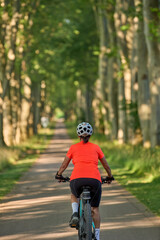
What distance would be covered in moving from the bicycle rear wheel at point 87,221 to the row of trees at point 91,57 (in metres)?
12.8

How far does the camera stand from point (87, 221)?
7.33 meters

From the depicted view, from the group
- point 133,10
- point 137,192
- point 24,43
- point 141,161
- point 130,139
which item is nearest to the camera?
point 137,192

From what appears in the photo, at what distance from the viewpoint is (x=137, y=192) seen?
14.5 m

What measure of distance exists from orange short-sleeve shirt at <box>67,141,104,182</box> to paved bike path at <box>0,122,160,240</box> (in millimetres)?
1477

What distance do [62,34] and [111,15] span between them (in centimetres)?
845

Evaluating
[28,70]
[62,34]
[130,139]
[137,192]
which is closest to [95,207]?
[137,192]

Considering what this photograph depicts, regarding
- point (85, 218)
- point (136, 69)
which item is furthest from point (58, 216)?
point (136, 69)

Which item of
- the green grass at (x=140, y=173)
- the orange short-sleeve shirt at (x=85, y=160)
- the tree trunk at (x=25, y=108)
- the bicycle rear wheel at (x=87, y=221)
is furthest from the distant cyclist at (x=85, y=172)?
the tree trunk at (x=25, y=108)

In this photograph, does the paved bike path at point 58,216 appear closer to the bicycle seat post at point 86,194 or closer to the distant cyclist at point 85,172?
the distant cyclist at point 85,172

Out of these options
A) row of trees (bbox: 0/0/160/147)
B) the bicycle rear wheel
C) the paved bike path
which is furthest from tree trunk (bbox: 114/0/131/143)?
the bicycle rear wheel

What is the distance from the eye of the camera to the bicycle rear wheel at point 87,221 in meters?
7.29

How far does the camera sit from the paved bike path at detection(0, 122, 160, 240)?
9.06 m

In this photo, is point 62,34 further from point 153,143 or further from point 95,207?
Answer: point 95,207

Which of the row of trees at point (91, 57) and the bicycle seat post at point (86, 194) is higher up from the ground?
the row of trees at point (91, 57)
